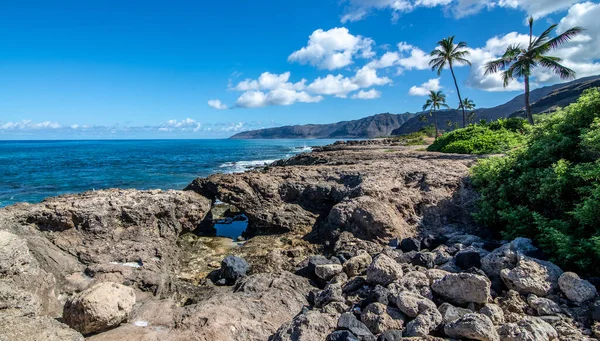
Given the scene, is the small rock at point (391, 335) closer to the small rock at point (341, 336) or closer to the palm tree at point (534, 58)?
the small rock at point (341, 336)

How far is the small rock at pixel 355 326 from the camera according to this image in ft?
17.7

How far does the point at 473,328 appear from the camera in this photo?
505cm

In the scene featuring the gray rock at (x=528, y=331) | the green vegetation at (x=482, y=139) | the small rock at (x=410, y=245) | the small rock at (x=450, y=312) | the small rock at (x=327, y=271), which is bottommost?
the small rock at (x=327, y=271)

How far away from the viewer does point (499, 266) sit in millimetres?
7160

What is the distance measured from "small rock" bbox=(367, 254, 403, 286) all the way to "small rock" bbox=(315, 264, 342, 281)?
1.27 metres

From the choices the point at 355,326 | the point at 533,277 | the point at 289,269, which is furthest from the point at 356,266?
the point at 533,277

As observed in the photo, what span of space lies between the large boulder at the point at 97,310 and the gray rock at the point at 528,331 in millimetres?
6295

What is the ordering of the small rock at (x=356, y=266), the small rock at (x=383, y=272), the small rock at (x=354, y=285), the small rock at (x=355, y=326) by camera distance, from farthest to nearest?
Answer: the small rock at (x=356, y=266)
the small rock at (x=354, y=285)
the small rock at (x=383, y=272)
the small rock at (x=355, y=326)

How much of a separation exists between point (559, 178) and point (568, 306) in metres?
4.06

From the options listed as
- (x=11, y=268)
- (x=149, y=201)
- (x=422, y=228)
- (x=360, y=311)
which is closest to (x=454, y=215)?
(x=422, y=228)

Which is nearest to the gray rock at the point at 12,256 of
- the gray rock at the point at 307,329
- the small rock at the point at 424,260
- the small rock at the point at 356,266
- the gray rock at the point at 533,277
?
the gray rock at the point at 307,329

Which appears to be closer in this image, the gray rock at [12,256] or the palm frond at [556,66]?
the gray rock at [12,256]

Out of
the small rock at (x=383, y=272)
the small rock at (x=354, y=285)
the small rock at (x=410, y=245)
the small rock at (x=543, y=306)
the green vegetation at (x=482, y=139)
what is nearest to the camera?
the small rock at (x=543, y=306)

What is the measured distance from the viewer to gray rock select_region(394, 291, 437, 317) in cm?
595
